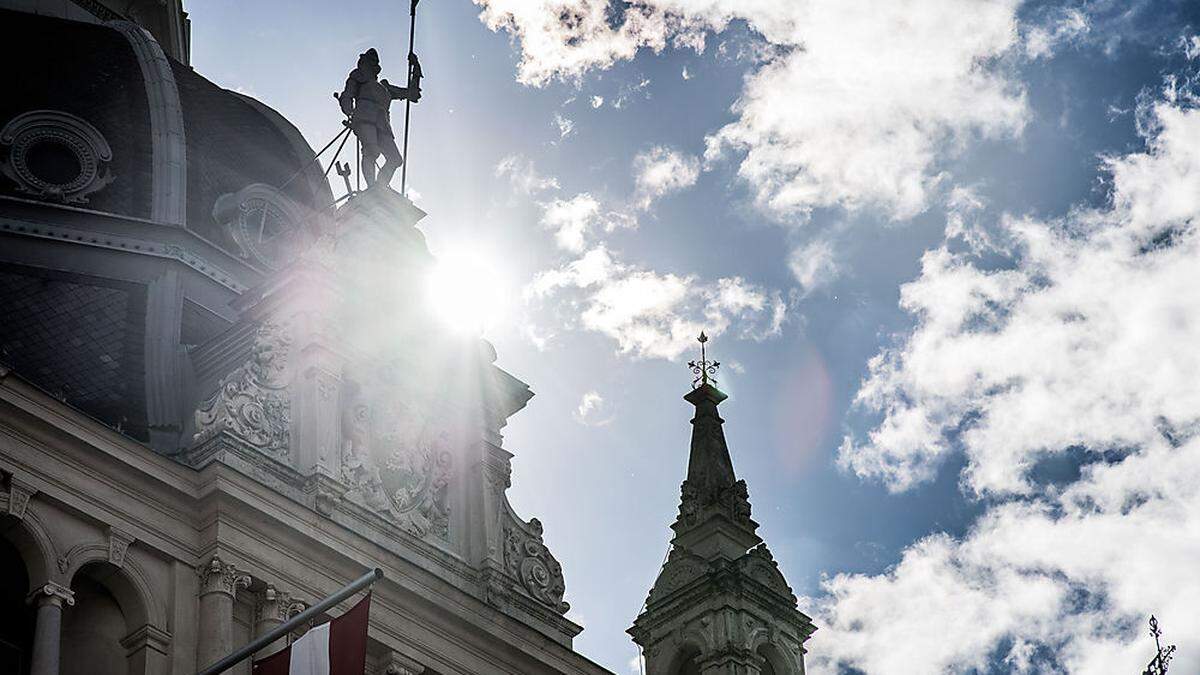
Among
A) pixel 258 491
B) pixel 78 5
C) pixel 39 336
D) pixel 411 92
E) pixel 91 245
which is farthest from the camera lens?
pixel 78 5

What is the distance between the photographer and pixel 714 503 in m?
40.0

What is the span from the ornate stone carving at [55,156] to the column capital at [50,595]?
1038 cm

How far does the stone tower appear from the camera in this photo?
37.7m

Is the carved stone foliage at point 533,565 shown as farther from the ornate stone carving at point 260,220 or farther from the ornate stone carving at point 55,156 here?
the ornate stone carving at point 55,156

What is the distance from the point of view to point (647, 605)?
129 ft

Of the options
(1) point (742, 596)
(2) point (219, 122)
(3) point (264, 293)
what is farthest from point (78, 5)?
(1) point (742, 596)

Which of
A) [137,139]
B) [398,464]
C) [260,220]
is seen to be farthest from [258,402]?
[137,139]

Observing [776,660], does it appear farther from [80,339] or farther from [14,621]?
[14,621]

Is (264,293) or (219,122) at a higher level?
(219,122)

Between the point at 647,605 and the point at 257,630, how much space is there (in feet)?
40.3

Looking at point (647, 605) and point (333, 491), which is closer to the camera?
point (333, 491)

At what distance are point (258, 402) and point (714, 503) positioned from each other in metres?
11.5

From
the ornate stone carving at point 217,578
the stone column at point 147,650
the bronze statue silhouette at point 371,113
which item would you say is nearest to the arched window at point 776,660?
the bronze statue silhouette at point 371,113

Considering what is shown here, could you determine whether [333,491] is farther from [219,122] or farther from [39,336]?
[219,122]
